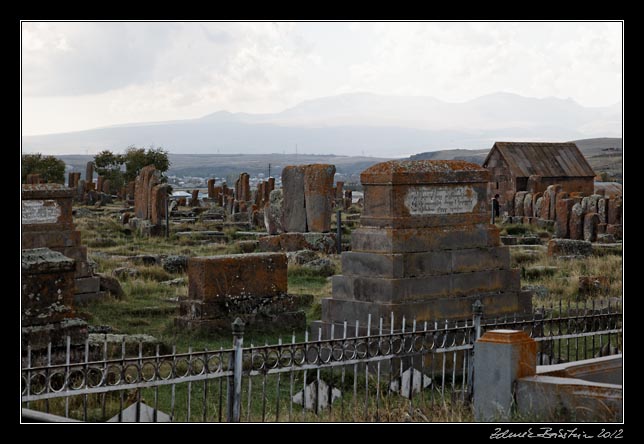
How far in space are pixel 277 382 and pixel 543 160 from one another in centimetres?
4569

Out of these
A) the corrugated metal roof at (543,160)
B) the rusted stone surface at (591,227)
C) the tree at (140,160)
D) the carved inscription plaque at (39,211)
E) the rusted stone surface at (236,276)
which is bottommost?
the rusted stone surface at (236,276)

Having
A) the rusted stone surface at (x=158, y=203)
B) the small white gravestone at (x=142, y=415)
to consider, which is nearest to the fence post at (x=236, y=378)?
the small white gravestone at (x=142, y=415)

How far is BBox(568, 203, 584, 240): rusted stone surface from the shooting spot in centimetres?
3262

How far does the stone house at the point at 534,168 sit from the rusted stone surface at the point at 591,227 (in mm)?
18717

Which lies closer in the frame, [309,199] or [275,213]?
[309,199]

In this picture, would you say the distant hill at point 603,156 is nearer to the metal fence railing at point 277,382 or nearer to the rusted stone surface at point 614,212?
the rusted stone surface at point 614,212

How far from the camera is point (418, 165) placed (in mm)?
14438

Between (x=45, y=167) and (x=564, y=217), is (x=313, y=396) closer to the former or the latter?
(x=564, y=217)

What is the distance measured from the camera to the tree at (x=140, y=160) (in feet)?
262

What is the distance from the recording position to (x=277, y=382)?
9750 millimetres

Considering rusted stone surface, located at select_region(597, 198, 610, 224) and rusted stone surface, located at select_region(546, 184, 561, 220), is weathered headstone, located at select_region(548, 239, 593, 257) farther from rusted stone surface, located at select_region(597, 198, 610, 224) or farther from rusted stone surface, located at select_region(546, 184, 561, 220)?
rusted stone surface, located at select_region(546, 184, 561, 220)

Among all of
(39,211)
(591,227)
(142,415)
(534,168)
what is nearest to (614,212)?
(591,227)

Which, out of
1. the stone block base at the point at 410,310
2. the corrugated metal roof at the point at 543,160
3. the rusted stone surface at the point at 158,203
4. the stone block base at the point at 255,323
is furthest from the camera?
the corrugated metal roof at the point at 543,160

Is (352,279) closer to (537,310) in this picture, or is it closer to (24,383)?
(537,310)
